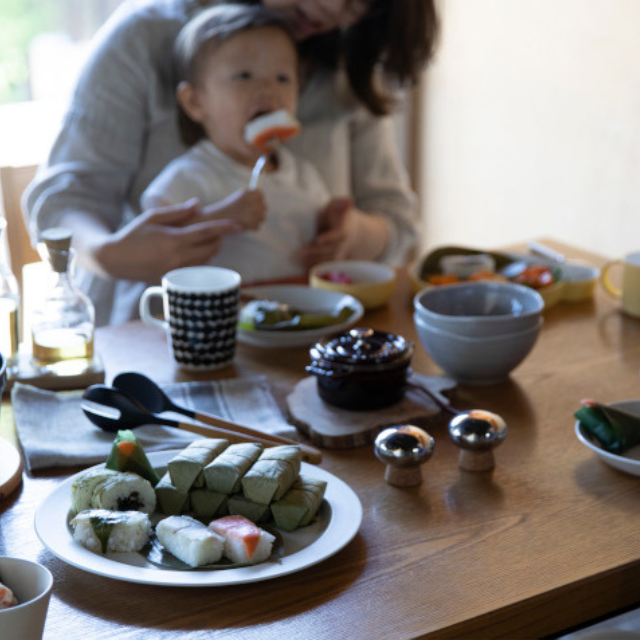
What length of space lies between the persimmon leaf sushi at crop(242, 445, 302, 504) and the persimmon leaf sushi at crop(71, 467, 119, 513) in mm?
132

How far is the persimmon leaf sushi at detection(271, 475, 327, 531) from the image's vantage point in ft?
3.01

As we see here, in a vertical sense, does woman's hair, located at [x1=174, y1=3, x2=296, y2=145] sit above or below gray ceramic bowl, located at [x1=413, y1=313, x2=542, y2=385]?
above

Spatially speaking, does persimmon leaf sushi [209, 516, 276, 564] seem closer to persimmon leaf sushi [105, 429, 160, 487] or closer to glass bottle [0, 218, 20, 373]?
persimmon leaf sushi [105, 429, 160, 487]

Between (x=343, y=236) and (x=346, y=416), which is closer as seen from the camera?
(x=346, y=416)

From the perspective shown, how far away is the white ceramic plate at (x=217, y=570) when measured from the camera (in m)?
0.84

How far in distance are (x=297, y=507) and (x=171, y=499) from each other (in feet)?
0.41

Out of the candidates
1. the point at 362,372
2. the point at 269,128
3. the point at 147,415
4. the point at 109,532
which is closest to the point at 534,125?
the point at 269,128

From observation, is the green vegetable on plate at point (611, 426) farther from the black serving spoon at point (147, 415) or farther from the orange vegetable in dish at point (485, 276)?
the orange vegetable in dish at point (485, 276)

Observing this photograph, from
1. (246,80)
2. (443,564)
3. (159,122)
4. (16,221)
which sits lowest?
(16,221)

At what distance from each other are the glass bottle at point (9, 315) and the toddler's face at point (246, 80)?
1.98ft

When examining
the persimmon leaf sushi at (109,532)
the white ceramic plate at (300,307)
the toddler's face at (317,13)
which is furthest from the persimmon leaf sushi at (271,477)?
the toddler's face at (317,13)

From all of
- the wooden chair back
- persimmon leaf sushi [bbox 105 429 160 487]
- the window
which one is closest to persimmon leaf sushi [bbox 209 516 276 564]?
persimmon leaf sushi [bbox 105 429 160 487]

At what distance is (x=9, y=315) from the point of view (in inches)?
50.8

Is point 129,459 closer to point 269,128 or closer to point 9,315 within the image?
point 9,315
